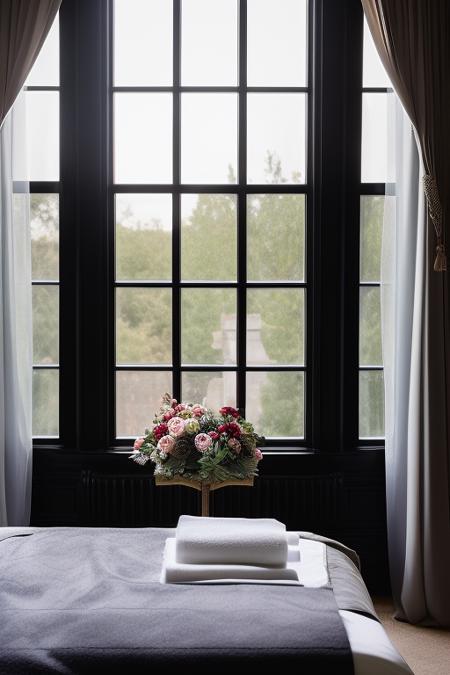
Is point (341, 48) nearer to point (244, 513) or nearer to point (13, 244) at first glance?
point (13, 244)

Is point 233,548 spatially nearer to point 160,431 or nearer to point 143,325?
point 160,431

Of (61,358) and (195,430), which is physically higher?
(61,358)

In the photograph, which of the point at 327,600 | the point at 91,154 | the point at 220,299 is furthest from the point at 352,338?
the point at 327,600

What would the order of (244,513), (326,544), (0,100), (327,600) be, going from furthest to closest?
(244,513) < (0,100) < (326,544) < (327,600)

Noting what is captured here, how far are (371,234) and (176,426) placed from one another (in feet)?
4.99

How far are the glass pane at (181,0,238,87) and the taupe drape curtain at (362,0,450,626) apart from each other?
29.0 inches

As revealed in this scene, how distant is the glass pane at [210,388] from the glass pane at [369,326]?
0.71 m

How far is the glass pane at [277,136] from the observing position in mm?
3943

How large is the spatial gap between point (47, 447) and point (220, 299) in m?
1.20

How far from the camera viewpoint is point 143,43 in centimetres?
392

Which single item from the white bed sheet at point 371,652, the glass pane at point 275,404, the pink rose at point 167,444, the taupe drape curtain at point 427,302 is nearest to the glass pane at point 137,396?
the glass pane at point 275,404

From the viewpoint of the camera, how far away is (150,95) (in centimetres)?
395

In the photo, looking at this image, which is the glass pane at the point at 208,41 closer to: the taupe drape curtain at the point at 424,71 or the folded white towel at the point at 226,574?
the taupe drape curtain at the point at 424,71

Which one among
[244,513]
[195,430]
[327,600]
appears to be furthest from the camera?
[244,513]
